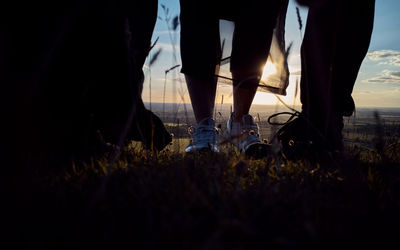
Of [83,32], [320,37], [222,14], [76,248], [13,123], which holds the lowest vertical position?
[76,248]

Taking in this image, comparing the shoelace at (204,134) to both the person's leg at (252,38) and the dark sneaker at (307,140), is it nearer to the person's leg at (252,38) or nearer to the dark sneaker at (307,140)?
the person's leg at (252,38)

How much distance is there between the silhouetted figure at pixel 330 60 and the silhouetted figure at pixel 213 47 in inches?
9.9

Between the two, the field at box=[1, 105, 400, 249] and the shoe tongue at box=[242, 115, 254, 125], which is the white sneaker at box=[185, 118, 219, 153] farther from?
the field at box=[1, 105, 400, 249]

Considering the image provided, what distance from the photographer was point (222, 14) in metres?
1.58

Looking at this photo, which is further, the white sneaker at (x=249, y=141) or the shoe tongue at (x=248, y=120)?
the shoe tongue at (x=248, y=120)

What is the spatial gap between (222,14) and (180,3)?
11.8 inches

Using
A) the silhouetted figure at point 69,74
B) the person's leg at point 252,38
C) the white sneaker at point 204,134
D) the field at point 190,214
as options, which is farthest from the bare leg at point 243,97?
the field at point 190,214

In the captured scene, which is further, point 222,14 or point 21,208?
point 222,14

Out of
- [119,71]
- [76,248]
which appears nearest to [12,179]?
[76,248]

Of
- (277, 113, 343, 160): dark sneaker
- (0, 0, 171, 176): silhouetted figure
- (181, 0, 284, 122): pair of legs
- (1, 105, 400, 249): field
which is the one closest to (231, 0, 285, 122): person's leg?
(181, 0, 284, 122): pair of legs

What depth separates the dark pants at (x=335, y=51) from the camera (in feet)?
4.44

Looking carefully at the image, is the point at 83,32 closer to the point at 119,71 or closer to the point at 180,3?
the point at 119,71

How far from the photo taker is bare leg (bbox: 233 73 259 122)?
1738 millimetres

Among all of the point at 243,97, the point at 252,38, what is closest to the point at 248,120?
the point at 243,97
